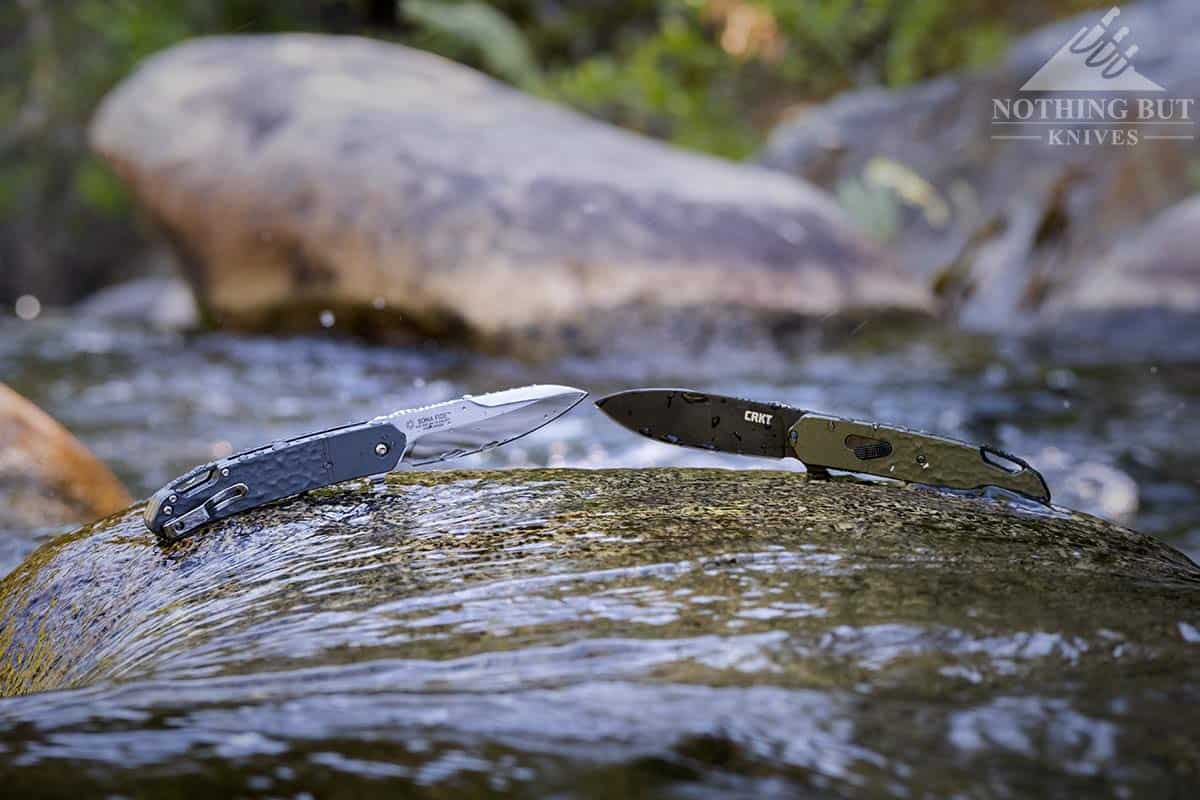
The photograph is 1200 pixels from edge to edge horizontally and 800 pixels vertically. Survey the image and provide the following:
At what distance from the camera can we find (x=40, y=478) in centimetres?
259

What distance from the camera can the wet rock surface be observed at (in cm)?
253

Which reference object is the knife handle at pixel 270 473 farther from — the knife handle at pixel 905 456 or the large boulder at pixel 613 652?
the knife handle at pixel 905 456

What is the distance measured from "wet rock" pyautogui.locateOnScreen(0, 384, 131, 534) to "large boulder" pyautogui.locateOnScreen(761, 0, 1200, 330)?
6017 mm

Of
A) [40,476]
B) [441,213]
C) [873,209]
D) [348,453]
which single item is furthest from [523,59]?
[348,453]

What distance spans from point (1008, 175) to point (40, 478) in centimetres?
852

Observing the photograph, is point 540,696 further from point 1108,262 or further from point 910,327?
point 1108,262

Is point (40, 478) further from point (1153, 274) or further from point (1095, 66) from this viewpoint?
point (1095, 66)

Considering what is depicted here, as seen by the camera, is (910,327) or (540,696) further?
(910,327)

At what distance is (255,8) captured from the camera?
14.9 metres

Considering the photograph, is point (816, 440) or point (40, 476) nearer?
point (816, 440)

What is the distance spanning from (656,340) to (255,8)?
38.2ft

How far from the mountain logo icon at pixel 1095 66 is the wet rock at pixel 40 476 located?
8146mm

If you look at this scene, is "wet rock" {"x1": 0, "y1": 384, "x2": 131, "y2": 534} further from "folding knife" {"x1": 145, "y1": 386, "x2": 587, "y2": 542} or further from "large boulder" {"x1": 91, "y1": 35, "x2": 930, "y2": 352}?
"large boulder" {"x1": 91, "y1": 35, "x2": 930, "y2": 352}

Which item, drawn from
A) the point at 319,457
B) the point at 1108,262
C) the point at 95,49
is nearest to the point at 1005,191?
the point at 1108,262
